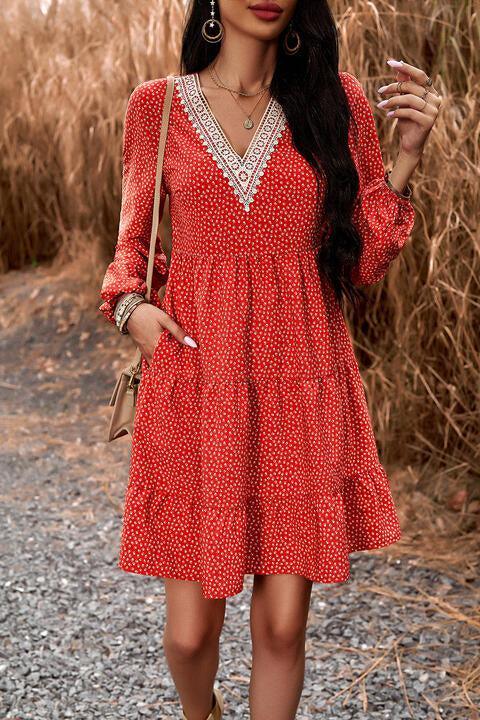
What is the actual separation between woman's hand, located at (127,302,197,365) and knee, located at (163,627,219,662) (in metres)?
0.54

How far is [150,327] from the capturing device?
6.21 feet

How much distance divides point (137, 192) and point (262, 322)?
38 cm

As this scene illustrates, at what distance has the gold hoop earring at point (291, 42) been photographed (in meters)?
1.93

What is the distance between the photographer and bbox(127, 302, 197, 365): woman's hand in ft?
6.12

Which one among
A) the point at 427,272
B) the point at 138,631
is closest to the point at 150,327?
the point at 138,631

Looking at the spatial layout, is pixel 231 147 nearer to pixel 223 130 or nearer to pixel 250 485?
pixel 223 130

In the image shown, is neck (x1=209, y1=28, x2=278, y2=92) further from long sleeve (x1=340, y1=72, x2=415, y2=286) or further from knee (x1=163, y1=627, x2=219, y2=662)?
knee (x1=163, y1=627, x2=219, y2=662)

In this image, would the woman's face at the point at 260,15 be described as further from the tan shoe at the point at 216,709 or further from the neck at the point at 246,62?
the tan shoe at the point at 216,709

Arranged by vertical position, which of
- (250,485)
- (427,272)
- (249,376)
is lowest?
(427,272)

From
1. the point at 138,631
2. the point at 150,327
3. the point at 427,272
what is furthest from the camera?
the point at 427,272

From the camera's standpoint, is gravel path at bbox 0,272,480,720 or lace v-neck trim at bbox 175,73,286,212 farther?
gravel path at bbox 0,272,480,720

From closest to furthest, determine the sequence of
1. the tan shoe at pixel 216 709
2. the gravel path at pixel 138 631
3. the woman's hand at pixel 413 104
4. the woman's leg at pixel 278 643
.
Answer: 1. the woman's hand at pixel 413 104
2. the woman's leg at pixel 278 643
3. the tan shoe at pixel 216 709
4. the gravel path at pixel 138 631

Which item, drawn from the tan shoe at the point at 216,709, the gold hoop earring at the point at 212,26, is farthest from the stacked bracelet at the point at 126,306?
the tan shoe at the point at 216,709

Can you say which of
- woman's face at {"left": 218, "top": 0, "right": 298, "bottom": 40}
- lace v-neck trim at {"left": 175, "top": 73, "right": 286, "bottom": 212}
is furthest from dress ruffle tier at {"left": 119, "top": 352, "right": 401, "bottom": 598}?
woman's face at {"left": 218, "top": 0, "right": 298, "bottom": 40}
